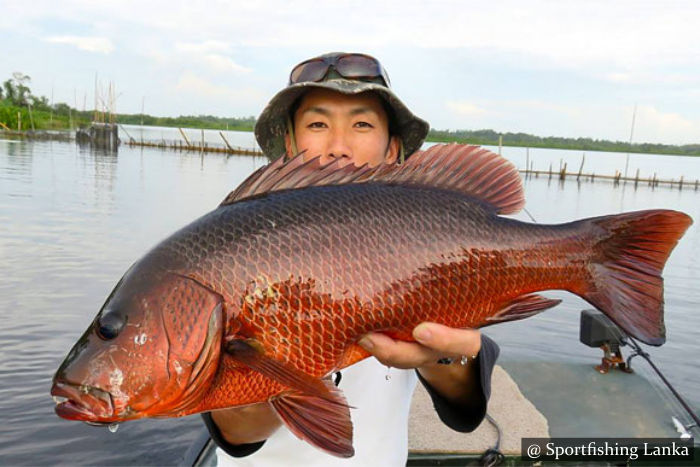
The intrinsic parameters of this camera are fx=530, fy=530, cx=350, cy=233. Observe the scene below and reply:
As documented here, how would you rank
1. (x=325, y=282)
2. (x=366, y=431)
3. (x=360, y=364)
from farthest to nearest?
(x=360, y=364), (x=366, y=431), (x=325, y=282)

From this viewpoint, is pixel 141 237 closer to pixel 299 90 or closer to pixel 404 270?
pixel 299 90

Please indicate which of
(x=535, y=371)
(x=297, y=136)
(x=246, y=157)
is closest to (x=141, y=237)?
(x=535, y=371)

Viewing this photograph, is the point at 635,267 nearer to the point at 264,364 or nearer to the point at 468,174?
the point at 468,174

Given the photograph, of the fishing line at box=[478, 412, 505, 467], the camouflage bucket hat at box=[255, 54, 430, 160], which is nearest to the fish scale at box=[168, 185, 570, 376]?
the camouflage bucket hat at box=[255, 54, 430, 160]

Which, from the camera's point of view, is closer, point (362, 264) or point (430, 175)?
point (362, 264)

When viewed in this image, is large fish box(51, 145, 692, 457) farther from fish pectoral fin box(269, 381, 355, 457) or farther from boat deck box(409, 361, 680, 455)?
boat deck box(409, 361, 680, 455)

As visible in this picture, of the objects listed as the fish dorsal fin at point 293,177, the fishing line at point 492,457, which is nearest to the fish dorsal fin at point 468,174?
the fish dorsal fin at point 293,177

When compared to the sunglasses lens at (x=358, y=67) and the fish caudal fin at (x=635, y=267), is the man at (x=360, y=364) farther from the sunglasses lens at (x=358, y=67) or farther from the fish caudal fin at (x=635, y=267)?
the fish caudal fin at (x=635, y=267)

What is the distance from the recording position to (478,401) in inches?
97.9

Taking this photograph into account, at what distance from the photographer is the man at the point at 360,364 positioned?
7.35 feet

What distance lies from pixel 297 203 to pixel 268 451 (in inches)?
50.5

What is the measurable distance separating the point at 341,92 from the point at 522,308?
1456mm

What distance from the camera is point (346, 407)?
1.73 metres

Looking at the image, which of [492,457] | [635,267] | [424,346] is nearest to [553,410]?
[492,457]
